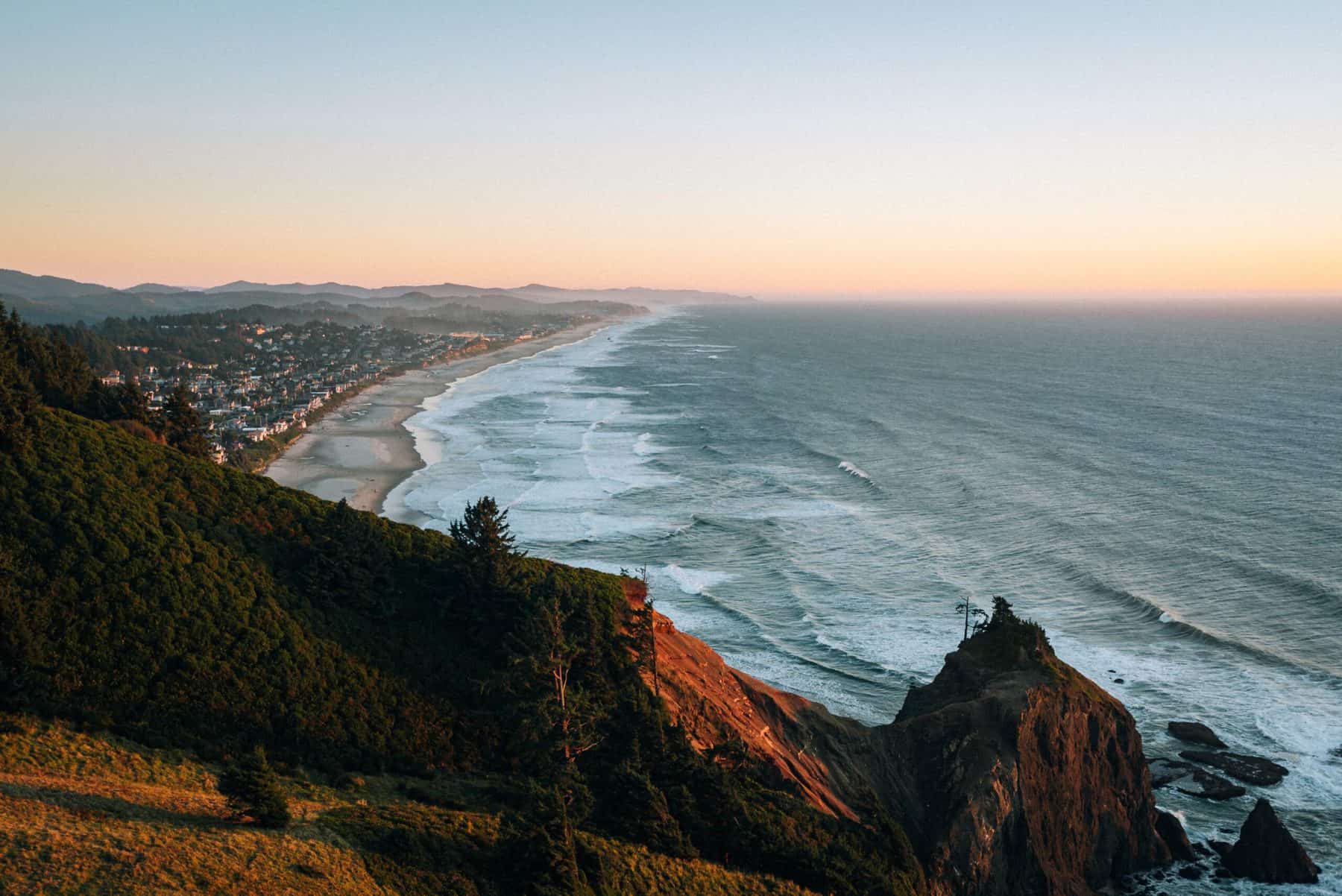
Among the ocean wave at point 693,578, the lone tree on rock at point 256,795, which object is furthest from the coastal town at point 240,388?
the lone tree on rock at point 256,795

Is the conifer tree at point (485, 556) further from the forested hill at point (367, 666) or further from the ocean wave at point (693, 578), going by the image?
the ocean wave at point (693, 578)

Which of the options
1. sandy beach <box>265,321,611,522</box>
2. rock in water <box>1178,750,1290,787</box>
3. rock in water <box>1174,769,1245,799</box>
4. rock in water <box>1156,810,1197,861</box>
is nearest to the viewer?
rock in water <box>1156,810,1197,861</box>

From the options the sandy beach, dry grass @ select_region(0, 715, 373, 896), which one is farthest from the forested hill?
the sandy beach

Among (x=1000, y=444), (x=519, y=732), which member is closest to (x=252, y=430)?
(x=1000, y=444)

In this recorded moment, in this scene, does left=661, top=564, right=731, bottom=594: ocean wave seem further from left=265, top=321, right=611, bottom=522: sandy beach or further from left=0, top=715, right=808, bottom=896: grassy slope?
left=0, top=715, right=808, bottom=896: grassy slope

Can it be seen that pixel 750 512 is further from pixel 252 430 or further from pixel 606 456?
pixel 252 430

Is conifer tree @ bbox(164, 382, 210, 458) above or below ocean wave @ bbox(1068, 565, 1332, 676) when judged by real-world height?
above
